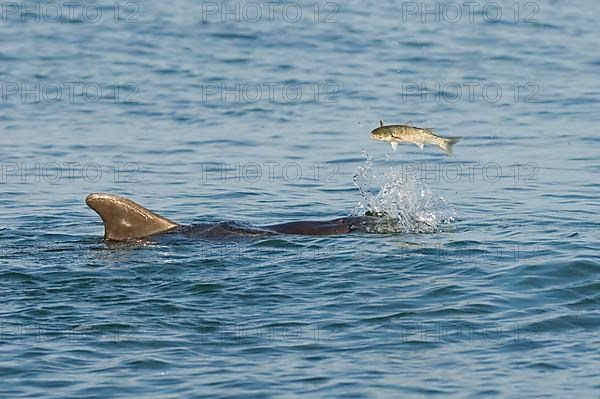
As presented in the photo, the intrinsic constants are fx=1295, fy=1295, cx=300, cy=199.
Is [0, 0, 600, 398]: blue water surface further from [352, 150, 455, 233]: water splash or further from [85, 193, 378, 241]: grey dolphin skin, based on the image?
[85, 193, 378, 241]: grey dolphin skin

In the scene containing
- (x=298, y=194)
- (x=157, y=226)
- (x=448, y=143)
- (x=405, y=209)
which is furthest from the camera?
(x=298, y=194)

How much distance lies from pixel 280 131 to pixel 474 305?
1005cm

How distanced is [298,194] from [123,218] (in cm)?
395

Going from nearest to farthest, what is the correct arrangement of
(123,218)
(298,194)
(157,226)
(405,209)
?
(123,218) → (157,226) → (405,209) → (298,194)

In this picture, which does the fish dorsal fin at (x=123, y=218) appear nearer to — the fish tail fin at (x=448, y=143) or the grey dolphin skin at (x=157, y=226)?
the grey dolphin skin at (x=157, y=226)

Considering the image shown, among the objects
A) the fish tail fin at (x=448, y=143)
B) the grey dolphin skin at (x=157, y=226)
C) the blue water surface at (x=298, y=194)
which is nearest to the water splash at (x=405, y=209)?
the blue water surface at (x=298, y=194)

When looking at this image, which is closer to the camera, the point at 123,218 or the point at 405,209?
the point at 123,218

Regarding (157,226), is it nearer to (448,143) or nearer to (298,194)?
(448,143)

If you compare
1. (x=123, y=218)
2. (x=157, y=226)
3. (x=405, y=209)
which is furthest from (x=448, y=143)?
(x=123, y=218)

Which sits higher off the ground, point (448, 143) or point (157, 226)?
point (448, 143)

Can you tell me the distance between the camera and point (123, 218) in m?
12.9

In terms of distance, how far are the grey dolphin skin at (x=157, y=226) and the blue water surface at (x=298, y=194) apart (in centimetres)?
23

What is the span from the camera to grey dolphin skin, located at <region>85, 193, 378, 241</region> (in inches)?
505

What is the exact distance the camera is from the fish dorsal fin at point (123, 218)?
12.8 m
